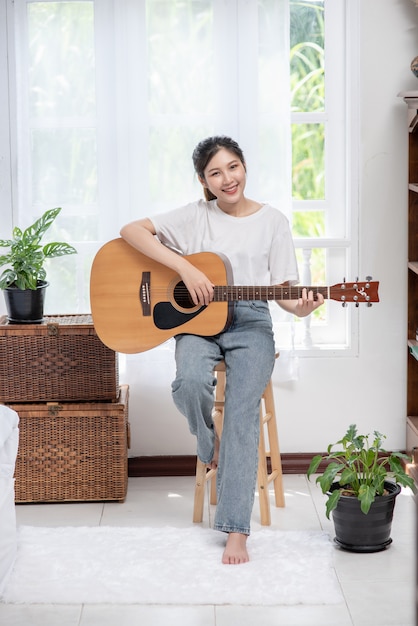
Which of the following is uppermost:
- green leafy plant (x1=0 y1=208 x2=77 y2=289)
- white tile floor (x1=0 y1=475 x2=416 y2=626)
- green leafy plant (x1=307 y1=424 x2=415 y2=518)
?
green leafy plant (x1=0 y1=208 x2=77 y2=289)

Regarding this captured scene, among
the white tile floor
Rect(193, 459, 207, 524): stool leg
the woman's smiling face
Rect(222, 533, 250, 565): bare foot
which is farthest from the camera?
Rect(193, 459, 207, 524): stool leg

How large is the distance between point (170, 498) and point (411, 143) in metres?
1.56

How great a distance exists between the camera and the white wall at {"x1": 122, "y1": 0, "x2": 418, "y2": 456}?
11.4ft

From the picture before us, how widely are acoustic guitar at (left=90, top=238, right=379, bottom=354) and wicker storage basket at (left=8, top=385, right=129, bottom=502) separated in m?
0.44

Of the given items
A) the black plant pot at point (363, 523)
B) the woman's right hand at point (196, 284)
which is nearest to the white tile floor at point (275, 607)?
the black plant pot at point (363, 523)

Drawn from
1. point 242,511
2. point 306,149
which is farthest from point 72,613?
point 306,149

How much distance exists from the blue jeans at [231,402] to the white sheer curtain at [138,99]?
2.49 feet

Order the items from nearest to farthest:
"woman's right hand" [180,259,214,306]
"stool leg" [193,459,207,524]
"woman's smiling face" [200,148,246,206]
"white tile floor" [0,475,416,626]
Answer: "white tile floor" [0,475,416,626] → "woman's right hand" [180,259,214,306] → "woman's smiling face" [200,148,246,206] → "stool leg" [193,459,207,524]

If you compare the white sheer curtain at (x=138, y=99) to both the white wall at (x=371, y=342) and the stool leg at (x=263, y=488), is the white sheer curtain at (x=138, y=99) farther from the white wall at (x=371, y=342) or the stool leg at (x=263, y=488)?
the stool leg at (x=263, y=488)

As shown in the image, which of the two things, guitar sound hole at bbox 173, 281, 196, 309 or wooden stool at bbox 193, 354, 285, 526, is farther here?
wooden stool at bbox 193, 354, 285, 526

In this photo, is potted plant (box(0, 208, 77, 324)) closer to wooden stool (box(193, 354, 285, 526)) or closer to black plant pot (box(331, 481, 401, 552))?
wooden stool (box(193, 354, 285, 526))

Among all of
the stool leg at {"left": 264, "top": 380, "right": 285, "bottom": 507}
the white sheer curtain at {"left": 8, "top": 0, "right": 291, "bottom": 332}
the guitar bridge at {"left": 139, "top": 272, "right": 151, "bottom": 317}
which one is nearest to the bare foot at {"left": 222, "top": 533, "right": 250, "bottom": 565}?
the stool leg at {"left": 264, "top": 380, "right": 285, "bottom": 507}

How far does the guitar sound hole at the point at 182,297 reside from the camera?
295 centimetres

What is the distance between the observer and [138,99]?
3.49 metres
